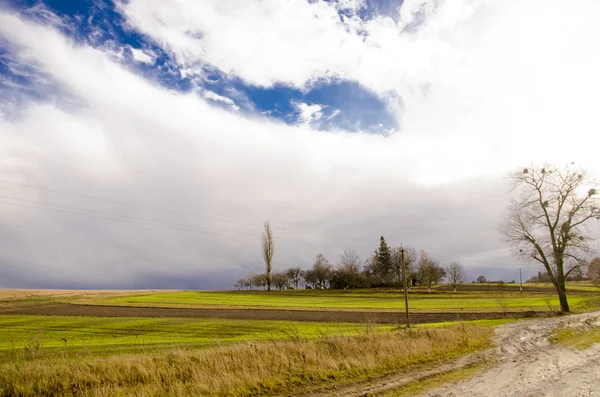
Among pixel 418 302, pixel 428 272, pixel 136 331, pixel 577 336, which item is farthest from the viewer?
pixel 428 272

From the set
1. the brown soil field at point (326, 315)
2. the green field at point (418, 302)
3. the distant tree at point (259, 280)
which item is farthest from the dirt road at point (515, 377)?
the distant tree at point (259, 280)

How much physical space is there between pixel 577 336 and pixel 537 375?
41.9ft

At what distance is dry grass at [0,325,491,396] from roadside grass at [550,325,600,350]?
7.12m

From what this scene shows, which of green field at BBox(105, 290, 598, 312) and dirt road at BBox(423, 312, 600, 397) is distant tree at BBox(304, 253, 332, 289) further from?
dirt road at BBox(423, 312, 600, 397)

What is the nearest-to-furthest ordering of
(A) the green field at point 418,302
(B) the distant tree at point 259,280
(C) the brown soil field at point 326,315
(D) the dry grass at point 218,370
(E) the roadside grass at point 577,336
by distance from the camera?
(D) the dry grass at point 218,370 → (E) the roadside grass at point 577,336 → (C) the brown soil field at point 326,315 → (A) the green field at point 418,302 → (B) the distant tree at point 259,280

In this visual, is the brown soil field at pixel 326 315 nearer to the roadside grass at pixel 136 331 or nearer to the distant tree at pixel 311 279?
the roadside grass at pixel 136 331

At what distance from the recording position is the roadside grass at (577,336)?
1852cm

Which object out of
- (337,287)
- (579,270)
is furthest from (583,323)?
(337,287)

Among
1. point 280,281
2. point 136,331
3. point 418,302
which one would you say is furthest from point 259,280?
point 136,331

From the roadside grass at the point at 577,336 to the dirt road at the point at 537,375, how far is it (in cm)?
82

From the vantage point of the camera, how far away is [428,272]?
11412cm

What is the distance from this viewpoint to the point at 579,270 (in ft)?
135

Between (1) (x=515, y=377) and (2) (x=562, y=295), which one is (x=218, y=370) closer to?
(1) (x=515, y=377)

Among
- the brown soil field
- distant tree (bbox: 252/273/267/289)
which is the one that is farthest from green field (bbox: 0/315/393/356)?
distant tree (bbox: 252/273/267/289)
